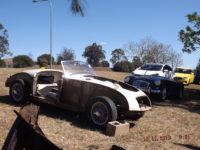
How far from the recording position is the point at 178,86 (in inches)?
399

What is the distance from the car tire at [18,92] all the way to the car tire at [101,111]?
2.38m

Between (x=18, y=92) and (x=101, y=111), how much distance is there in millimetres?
2998

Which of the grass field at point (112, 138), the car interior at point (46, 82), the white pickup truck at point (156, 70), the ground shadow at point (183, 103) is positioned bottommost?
the ground shadow at point (183, 103)

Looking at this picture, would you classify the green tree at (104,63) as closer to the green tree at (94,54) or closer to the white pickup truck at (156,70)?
the green tree at (94,54)

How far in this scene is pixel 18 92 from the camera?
20.2 ft

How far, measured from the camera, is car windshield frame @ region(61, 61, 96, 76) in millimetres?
5686

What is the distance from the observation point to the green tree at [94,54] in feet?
189

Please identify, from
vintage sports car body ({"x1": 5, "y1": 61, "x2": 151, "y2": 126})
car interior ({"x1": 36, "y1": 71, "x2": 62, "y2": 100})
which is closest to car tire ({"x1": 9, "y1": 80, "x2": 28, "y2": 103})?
vintage sports car body ({"x1": 5, "y1": 61, "x2": 151, "y2": 126})

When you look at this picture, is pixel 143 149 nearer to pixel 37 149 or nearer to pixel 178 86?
pixel 37 149

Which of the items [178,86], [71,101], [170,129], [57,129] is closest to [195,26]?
[178,86]

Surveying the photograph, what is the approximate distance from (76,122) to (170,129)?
7.87 ft

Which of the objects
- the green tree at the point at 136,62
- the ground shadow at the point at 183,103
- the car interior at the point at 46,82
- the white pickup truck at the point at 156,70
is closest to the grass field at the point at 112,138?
the car interior at the point at 46,82

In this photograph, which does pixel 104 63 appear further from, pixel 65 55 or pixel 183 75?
pixel 183 75

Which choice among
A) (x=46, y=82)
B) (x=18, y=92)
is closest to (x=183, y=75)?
(x=46, y=82)
